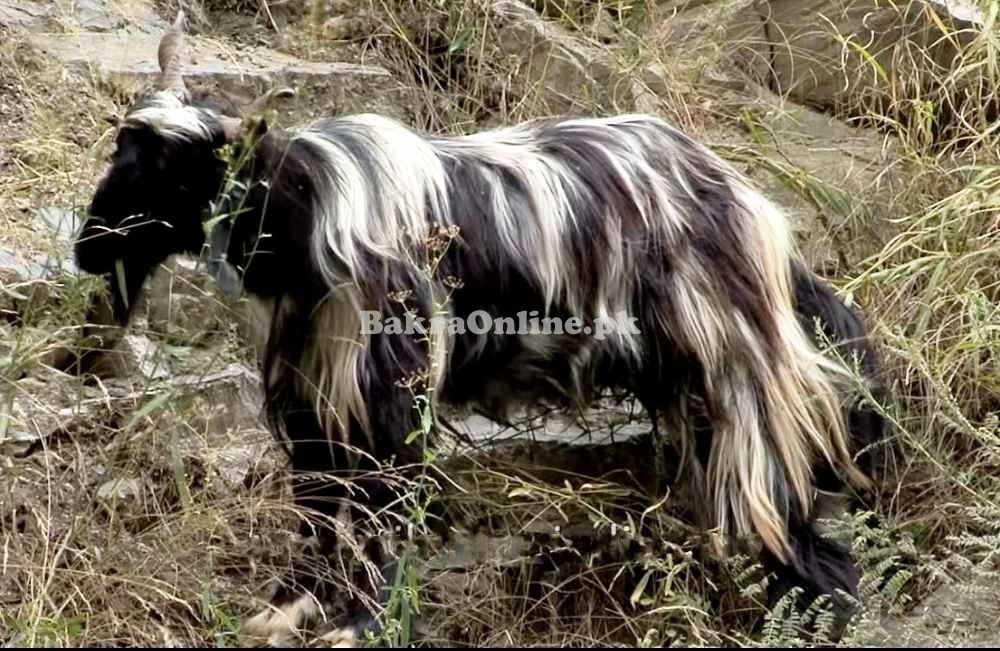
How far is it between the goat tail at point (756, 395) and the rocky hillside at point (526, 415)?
0.18m

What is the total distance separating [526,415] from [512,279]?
666 mm

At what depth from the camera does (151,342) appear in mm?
4305

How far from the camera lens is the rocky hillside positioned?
3564mm

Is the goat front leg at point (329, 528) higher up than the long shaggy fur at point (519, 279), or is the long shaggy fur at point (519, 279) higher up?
the long shaggy fur at point (519, 279)

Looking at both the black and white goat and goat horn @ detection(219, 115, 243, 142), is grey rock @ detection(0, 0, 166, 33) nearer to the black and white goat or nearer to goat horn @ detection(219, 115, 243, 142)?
the black and white goat

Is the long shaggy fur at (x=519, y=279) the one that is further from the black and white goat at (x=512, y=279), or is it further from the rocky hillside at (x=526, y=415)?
the rocky hillside at (x=526, y=415)

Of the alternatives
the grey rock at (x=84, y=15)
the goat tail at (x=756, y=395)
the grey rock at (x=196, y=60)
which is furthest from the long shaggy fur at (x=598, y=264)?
the grey rock at (x=84, y=15)

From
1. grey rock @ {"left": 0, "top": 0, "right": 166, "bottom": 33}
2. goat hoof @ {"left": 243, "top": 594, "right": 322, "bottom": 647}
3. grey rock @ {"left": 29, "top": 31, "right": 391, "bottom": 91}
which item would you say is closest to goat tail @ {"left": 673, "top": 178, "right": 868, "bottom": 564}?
goat hoof @ {"left": 243, "top": 594, "right": 322, "bottom": 647}

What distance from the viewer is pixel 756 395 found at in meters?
3.80

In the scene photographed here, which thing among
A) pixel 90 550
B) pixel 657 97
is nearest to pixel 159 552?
pixel 90 550

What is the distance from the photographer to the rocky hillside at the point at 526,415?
140 inches

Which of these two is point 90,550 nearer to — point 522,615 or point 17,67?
point 522,615

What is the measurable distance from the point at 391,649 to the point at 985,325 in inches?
68.9

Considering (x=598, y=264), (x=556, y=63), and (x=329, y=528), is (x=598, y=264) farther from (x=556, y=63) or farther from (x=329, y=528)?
(x=556, y=63)
